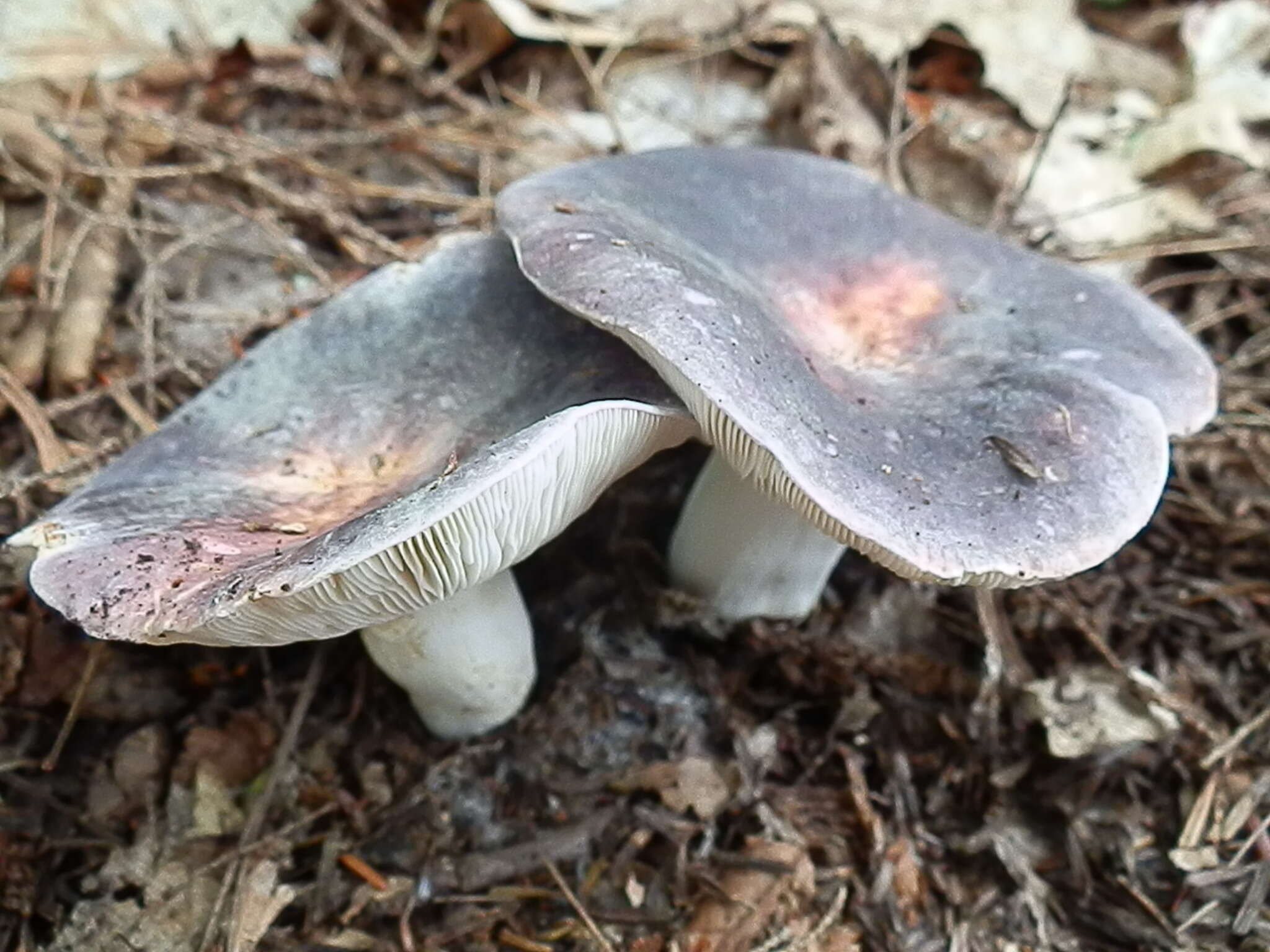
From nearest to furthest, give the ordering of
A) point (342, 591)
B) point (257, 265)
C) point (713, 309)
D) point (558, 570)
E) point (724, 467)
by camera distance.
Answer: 1. point (342, 591)
2. point (713, 309)
3. point (724, 467)
4. point (558, 570)
5. point (257, 265)

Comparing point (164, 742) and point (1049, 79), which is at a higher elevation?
point (1049, 79)

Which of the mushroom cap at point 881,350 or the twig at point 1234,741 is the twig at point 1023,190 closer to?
the mushroom cap at point 881,350

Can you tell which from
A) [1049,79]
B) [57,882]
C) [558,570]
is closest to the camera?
[57,882]

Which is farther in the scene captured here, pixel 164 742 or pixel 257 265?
pixel 257 265

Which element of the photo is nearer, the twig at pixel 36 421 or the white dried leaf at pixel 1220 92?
the twig at pixel 36 421

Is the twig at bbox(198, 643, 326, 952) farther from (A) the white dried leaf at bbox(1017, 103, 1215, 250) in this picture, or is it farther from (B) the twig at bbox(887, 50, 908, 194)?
(A) the white dried leaf at bbox(1017, 103, 1215, 250)

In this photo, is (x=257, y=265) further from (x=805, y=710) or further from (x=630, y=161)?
(x=805, y=710)

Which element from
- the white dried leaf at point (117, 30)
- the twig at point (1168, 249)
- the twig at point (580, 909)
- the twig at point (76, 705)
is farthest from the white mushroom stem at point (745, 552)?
the white dried leaf at point (117, 30)

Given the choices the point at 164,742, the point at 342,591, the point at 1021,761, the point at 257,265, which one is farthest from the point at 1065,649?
the point at 257,265
